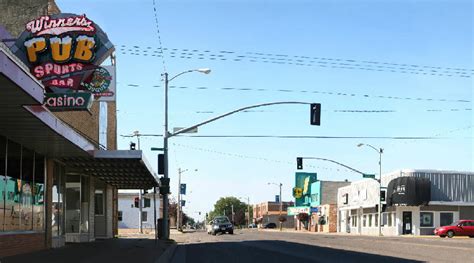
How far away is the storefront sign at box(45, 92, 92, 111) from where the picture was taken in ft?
60.7

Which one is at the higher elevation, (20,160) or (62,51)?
(62,51)

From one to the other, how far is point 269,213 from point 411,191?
302 ft

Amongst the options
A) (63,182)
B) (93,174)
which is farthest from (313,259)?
(93,174)

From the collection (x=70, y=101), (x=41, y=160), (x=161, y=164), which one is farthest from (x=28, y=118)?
(x=161, y=164)

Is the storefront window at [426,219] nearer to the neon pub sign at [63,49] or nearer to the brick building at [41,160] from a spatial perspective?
the brick building at [41,160]

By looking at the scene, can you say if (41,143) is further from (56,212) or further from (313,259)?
(313,259)

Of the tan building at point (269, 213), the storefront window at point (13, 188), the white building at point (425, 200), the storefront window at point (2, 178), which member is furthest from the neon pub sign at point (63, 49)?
the tan building at point (269, 213)

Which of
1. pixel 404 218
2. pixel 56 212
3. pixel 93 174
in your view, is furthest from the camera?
pixel 404 218

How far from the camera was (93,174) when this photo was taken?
3297cm

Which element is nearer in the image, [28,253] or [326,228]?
[28,253]

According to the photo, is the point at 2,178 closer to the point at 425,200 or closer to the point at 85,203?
the point at 85,203

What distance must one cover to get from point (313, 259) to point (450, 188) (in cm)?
4288

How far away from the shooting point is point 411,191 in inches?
2217

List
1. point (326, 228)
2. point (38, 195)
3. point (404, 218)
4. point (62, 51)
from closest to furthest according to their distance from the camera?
point (62, 51) < point (38, 195) < point (404, 218) < point (326, 228)
